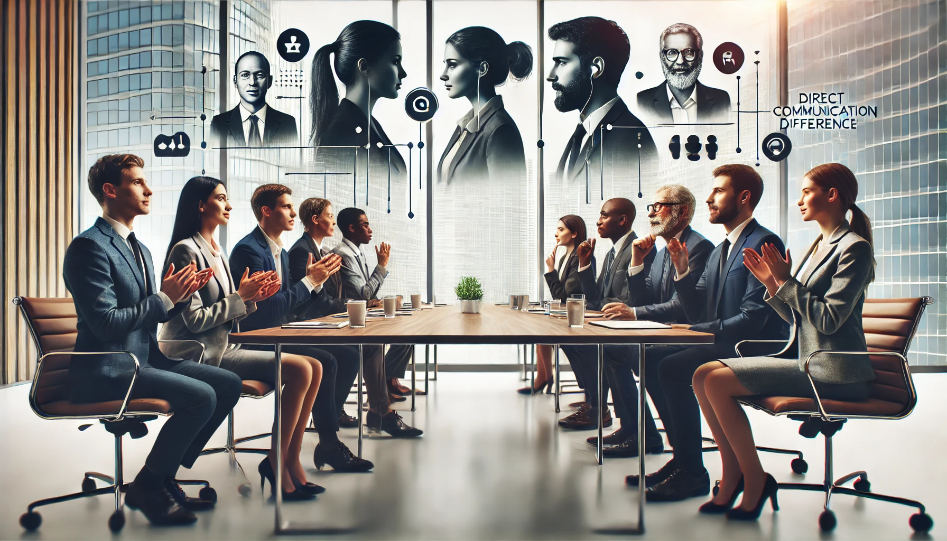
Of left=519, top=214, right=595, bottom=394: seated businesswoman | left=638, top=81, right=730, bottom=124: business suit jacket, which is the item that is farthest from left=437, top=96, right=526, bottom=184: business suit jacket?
left=638, top=81, right=730, bottom=124: business suit jacket

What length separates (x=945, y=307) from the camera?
5594 mm

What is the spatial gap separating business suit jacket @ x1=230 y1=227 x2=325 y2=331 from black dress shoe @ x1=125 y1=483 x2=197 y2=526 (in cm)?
105

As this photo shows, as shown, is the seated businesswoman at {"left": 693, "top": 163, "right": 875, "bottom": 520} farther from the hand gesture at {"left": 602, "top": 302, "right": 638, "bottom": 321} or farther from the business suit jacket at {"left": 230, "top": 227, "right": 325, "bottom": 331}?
the business suit jacket at {"left": 230, "top": 227, "right": 325, "bottom": 331}

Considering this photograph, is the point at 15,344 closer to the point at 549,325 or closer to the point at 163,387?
the point at 163,387

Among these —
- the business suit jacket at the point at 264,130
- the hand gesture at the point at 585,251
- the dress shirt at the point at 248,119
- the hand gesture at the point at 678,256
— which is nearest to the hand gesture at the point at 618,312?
the hand gesture at the point at 678,256

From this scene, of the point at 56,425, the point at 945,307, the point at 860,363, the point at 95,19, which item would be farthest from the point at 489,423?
the point at 95,19

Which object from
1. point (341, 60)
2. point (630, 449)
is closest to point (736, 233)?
point (630, 449)

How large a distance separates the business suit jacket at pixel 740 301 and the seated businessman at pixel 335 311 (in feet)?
6.04

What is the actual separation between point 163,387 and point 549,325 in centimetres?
152

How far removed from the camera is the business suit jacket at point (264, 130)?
18.4 ft

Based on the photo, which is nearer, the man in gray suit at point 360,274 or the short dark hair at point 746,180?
the short dark hair at point 746,180

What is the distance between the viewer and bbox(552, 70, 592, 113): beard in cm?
566

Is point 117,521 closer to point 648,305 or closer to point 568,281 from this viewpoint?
point 648,305

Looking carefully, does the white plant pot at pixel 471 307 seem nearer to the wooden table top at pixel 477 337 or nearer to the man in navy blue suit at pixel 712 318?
the man in navy blue suit at pixel 712 318
